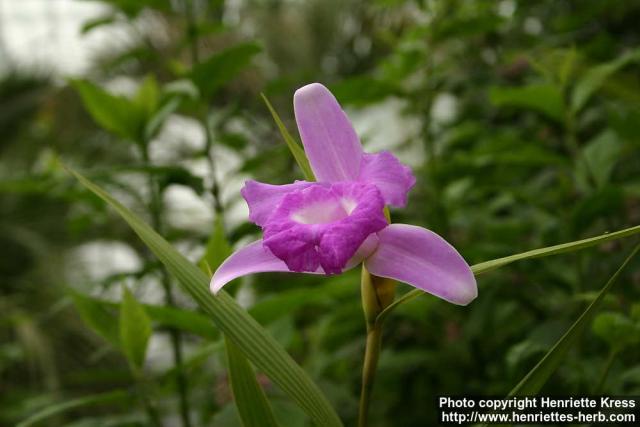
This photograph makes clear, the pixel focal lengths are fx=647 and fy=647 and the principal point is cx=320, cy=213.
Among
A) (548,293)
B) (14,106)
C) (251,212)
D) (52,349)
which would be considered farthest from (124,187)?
(14,106)

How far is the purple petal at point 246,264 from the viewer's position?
0.41m

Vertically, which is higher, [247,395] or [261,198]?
[261,198]

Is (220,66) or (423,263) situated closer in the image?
(423,263)

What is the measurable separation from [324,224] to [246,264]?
0.19 feet

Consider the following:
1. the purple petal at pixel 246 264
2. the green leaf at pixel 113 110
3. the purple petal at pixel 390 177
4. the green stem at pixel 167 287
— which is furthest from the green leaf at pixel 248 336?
the green leaf at pixel 113 110

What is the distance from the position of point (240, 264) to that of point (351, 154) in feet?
0.35

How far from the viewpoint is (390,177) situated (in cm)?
42

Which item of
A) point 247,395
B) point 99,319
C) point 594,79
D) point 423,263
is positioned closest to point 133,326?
point 99,319

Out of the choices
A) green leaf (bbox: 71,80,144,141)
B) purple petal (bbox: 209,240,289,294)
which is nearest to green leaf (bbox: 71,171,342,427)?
purple petal (bbox: 209,240,289,294)

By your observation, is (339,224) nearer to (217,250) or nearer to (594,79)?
(217,250)

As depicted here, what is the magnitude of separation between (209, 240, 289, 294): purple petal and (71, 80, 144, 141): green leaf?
1.92 feet

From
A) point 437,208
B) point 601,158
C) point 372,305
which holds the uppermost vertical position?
point 372,305

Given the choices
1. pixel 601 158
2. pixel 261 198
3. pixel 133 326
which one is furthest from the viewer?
pixel 601 158

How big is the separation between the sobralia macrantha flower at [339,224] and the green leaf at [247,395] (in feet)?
0.19
